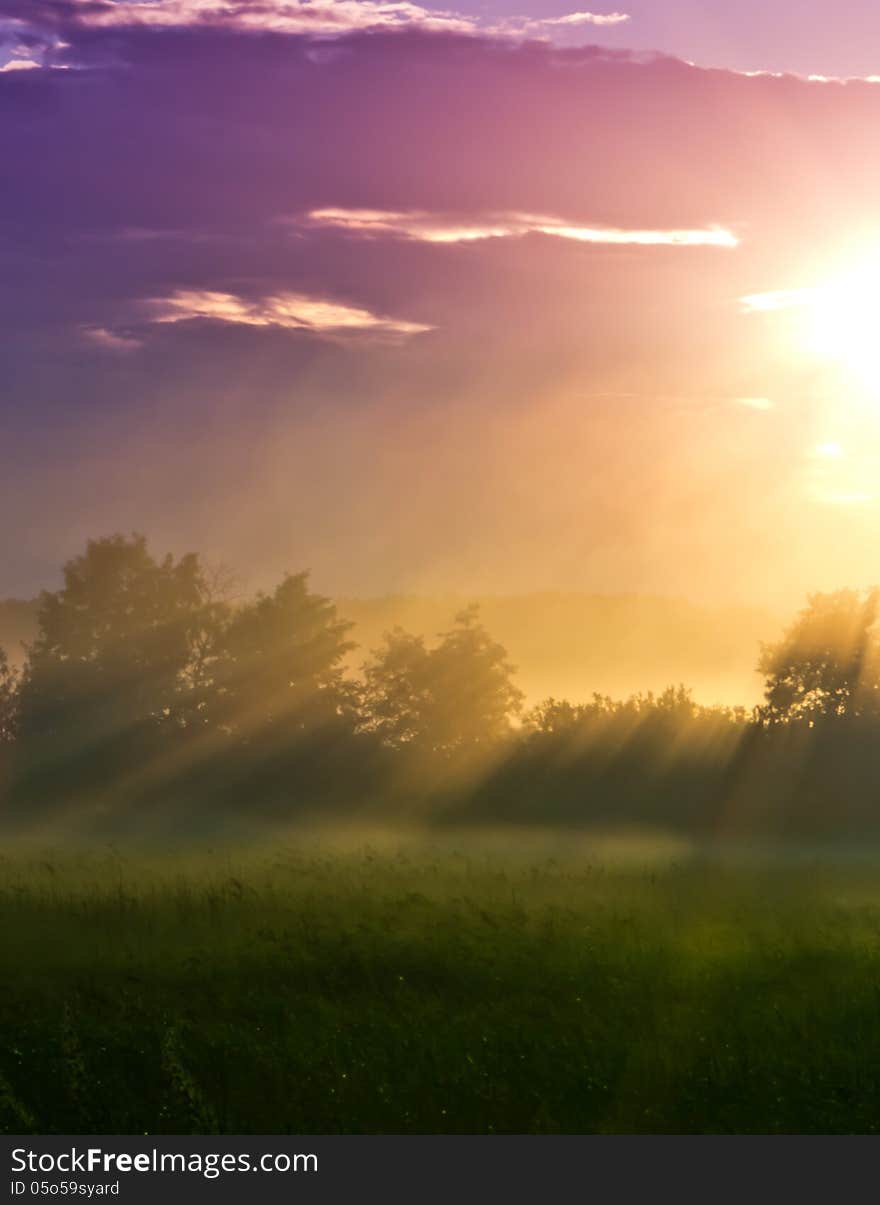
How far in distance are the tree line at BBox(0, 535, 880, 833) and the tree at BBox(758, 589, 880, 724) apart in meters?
0.09

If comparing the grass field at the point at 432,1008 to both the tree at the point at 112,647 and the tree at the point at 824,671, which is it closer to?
the tree at the point at 824,671

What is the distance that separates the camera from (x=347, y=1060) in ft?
51.9

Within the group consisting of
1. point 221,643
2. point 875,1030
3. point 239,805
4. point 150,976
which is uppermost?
point 875,1030

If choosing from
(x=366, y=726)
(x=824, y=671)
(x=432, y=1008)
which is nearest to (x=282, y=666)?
(x=366, y=726)

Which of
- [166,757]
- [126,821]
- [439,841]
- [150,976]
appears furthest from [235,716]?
[150,976]

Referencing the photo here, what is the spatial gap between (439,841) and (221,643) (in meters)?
24.4

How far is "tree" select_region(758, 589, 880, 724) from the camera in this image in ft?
212

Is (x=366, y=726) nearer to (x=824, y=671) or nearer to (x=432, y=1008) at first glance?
(x=824, y=671)

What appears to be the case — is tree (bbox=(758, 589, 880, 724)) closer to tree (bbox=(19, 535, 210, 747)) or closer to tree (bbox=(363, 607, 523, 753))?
tree (bbox=(363, 607, 523, 753))

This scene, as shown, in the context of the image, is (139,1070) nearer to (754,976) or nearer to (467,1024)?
(467,1024)

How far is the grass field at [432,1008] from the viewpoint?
14.6 m

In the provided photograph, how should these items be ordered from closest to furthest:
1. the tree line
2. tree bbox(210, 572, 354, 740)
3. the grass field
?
the grass field
the tree line
tree bbox(210, 572, 354, 740)

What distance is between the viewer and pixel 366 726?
69.8m

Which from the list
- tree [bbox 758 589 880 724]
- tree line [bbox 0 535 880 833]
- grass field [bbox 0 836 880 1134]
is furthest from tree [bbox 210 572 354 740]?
grass field [bbox 0 836 880 1134]
